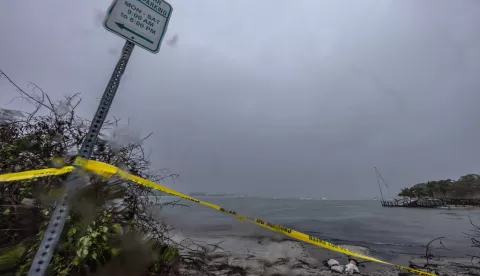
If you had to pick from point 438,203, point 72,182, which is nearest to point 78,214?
point 72,182

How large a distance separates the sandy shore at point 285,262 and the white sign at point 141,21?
600 centimetres

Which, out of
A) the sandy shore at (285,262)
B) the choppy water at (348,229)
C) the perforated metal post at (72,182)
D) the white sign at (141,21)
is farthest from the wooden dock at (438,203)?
the perforated metal post at (72,182)

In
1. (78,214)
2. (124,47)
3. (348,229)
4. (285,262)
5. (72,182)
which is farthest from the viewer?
(348,229)

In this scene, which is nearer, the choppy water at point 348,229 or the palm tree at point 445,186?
the choppy water at point 348,229

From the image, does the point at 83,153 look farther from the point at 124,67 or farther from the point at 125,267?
the point at 125,267

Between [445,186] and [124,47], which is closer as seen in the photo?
[124,47]

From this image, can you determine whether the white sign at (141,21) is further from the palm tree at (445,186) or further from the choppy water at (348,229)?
the palm tree at (445,186)

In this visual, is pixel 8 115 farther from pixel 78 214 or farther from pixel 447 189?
pixel 447 189

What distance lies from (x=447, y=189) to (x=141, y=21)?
137 m

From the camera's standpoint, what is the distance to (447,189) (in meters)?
99.1

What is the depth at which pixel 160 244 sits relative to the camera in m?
3.30

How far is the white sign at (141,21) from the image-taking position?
43.4 inches

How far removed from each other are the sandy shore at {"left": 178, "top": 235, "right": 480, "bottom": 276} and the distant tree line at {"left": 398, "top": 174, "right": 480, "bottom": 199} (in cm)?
10151

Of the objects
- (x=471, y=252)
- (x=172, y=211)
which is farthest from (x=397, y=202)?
(x=172, y=211)
